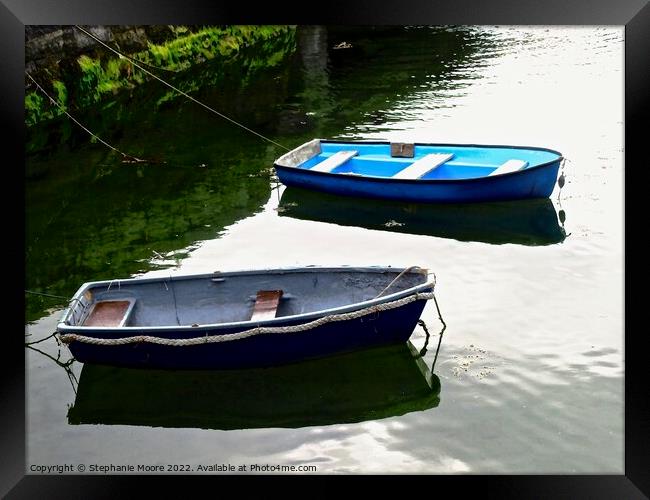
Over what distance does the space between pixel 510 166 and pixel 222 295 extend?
19.2 feet

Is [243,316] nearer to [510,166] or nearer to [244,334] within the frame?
[244,334]

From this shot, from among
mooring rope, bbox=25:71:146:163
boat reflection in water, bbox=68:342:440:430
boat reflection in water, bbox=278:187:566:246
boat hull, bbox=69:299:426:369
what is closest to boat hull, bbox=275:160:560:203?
boat reflection in water, bbox=278:187:566:246

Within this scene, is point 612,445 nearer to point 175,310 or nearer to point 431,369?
point 431,369

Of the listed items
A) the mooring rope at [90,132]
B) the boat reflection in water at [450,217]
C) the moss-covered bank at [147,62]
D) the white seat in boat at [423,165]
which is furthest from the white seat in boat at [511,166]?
the moss-covered bank at [147,62]

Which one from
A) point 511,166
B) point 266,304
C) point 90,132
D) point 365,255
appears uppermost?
point 90,132

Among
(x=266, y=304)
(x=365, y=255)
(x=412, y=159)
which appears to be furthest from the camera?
(x=412, y=159)

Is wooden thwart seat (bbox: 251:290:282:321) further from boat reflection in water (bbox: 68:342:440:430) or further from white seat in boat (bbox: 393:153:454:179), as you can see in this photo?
white seat in boat (bbox: 393:153:454:179)

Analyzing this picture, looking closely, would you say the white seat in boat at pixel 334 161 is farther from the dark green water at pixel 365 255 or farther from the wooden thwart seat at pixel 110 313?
the wooden thwart seat at pixel 110 313

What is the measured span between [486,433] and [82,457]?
3.73m

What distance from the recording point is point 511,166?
1330cm

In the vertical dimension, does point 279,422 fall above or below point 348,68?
below

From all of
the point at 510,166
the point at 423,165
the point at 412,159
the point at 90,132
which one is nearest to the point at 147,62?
the point at 90,132

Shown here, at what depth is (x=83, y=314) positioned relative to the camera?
9.23m

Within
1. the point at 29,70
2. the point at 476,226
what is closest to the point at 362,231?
the point at 476,226
